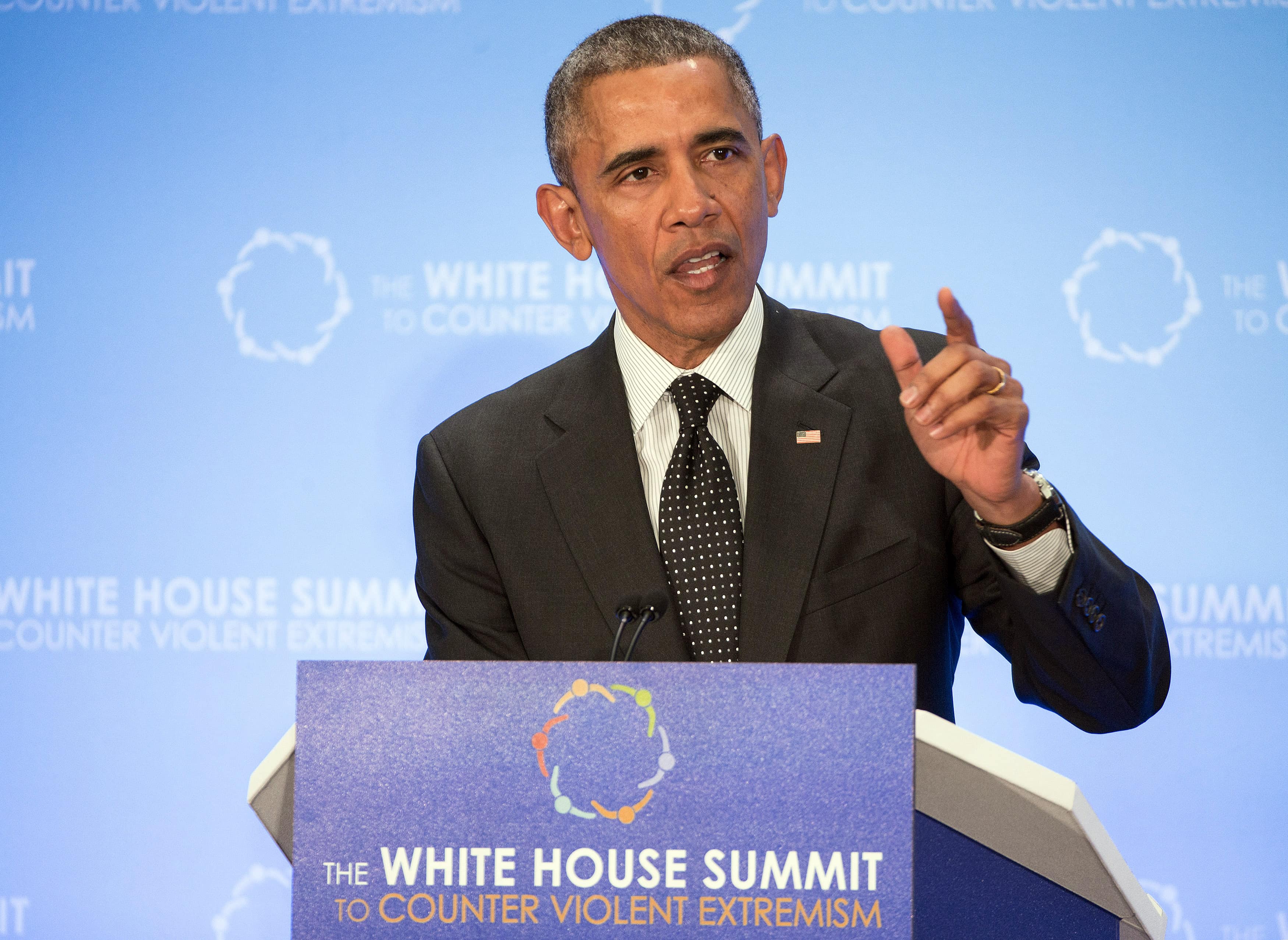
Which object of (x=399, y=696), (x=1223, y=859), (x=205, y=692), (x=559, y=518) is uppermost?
(x=559, y=518)

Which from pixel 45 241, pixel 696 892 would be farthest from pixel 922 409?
pixel 45 241

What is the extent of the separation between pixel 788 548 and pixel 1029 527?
1.33 feet

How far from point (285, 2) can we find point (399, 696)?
9.48ft

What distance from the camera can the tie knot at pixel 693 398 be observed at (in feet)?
6.21

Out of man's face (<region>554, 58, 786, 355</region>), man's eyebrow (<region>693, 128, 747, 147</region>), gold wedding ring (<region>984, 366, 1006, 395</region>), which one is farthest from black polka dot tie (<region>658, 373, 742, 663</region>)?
gold wedding ring (<region>984, 366, 1006, 395</region>)

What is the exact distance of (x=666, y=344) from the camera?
1.99m

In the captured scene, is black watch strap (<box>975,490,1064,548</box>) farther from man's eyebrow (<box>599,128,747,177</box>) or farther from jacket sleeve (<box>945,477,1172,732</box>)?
man's eyebrow (<box>599,128,747,177</box>)

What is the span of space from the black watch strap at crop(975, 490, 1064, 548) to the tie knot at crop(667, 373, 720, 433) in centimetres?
58

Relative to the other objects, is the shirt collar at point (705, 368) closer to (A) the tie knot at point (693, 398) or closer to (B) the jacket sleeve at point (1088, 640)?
(A) the tie knot at point (693, 398)

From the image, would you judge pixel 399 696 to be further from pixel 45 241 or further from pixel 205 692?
pixel 45 241

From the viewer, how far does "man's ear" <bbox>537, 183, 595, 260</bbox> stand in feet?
6.87

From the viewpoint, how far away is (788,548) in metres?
1.74

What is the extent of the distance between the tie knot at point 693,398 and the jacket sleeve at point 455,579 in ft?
1.25

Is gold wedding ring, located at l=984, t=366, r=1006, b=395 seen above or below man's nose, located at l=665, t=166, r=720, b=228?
below
